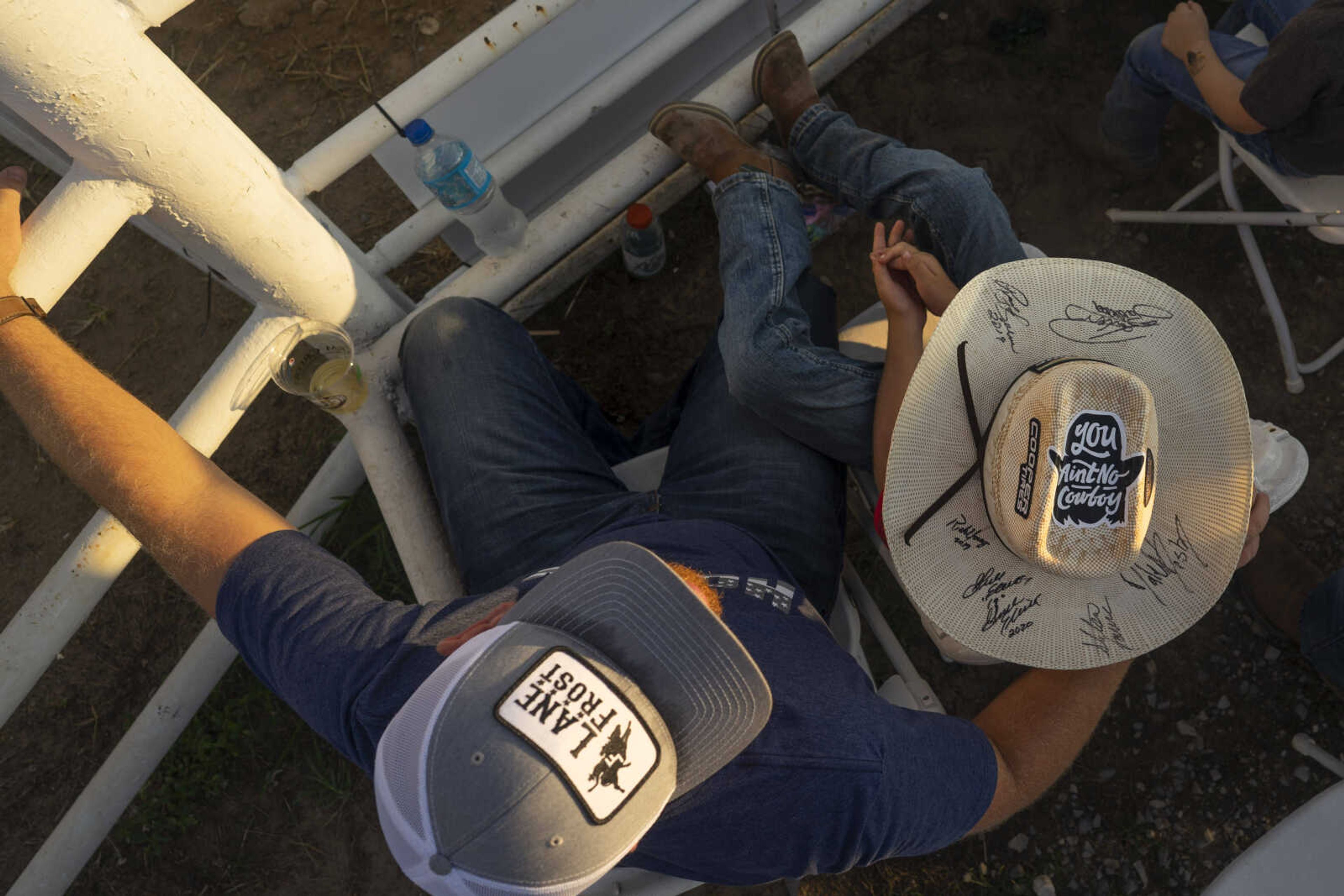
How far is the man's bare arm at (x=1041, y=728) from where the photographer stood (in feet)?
4.74

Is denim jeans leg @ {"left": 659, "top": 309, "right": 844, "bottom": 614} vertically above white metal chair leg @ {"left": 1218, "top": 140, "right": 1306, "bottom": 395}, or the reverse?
denim jeans leg @ {"left": 659, "top": 309, "right": 844, "bottom": 614}

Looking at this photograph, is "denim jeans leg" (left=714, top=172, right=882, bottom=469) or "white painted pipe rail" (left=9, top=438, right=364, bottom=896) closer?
"denim jeans leg" (left=714, top=172, right=882, bottom=469)

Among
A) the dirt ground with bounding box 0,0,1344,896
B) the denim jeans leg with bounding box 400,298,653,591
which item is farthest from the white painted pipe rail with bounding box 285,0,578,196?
the dirt ground with bounding box 0,0,1344,896

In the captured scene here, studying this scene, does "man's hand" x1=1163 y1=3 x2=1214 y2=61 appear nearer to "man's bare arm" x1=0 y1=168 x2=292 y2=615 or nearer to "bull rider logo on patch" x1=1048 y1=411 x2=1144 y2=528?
"bull rider logo on patch" x1=1048 y1=411 x2=1144 y2=528

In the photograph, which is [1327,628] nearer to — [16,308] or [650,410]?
[650,410]

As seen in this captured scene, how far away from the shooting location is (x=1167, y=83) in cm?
218

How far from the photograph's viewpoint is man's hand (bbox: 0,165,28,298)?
124cm

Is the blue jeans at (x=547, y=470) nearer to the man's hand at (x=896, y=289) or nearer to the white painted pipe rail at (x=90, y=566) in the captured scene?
the man's hand at (x=896, y=289)
